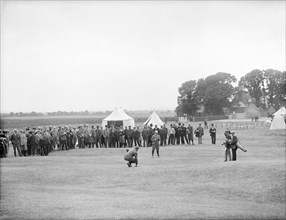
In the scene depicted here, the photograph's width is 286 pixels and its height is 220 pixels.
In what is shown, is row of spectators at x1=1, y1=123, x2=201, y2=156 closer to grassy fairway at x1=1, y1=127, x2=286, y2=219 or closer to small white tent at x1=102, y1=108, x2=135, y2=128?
small white tent at x1=102, y1=108, x2=135, y2=128

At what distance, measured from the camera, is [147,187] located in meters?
17.0

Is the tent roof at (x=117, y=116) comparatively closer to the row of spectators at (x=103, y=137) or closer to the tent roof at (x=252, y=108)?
the row of spectators at (x=103, y=137)

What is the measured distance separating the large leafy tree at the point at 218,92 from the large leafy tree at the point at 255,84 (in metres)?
0.62

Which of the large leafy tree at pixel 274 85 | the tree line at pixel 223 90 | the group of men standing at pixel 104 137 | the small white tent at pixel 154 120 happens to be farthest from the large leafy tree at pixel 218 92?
the small white tent at pixel 154 120

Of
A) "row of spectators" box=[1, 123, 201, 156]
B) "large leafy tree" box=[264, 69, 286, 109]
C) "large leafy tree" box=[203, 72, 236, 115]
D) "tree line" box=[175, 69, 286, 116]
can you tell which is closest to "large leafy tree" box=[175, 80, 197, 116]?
"tree line" box=[175, 69, 286, 116]

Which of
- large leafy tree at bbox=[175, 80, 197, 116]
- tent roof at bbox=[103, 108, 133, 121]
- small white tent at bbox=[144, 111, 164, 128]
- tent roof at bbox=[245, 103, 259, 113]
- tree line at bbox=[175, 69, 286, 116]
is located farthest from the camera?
small white tent at bbox=[144, 111, 164, 128]

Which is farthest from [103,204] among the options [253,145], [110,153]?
[253,145]

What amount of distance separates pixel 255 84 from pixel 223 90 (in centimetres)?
275

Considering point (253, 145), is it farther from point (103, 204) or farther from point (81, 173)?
point (103, 204)

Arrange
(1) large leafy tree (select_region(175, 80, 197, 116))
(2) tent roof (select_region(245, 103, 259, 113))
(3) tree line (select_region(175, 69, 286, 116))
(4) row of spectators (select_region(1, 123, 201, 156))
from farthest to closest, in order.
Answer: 1. (4) row of spectators (select_region(1, 123, 201, 156))
2. (2) tent roof (select_region(245, 103, 259, 113))
3. (1) large leafy tree (select_region(175, 80, 197, 116))
4. (3) tree line (select_region(175, 69, 286, 116))

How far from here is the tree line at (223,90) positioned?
57.8 feet

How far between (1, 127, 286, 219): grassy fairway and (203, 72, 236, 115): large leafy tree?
2891 millimetres

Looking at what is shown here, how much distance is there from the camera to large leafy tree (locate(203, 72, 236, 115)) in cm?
1742

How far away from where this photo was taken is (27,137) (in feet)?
89.5
